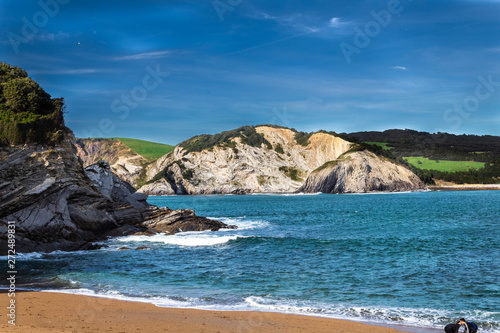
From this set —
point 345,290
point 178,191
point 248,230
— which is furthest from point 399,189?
point 345,290

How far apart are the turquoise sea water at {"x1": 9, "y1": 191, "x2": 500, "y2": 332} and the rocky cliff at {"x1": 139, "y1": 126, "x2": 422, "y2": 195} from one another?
5174 inches

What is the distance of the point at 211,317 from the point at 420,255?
17461 millimetres

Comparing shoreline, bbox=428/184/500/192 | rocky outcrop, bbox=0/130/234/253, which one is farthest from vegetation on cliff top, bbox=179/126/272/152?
rocky outcrop, bbox=0/130/234/253

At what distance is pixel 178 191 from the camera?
181 metres

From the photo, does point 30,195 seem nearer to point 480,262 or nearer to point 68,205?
point 68,205

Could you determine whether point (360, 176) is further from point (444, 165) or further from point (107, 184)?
point (107, 184)

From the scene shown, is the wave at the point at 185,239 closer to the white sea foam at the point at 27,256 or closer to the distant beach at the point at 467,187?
the white sea foam at the point at 27,256

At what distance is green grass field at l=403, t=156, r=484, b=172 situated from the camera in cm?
19150

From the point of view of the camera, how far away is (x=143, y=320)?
13852 mm

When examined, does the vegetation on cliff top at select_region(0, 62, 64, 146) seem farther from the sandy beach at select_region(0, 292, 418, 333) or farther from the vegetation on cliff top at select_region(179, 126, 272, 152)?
the vegetation on cliff top at select_region(179, 126, 272, 152)

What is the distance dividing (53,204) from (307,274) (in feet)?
67.5

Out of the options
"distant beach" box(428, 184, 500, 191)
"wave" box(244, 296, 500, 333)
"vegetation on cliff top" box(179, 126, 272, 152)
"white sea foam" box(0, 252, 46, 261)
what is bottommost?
"wave" box(244, 296, 500, 333)

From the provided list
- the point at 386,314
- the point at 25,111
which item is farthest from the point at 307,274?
the point at 25,111

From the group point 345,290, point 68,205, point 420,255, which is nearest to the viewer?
point 345,290
